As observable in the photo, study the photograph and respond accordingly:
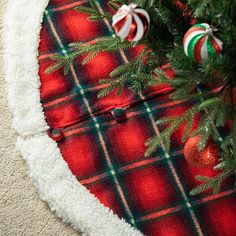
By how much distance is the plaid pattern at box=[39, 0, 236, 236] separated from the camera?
117 cm

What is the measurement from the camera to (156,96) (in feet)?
4.29

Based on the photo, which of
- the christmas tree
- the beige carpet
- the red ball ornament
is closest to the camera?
the christmas tree

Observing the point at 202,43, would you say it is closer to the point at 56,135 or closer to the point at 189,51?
the point at 189,51

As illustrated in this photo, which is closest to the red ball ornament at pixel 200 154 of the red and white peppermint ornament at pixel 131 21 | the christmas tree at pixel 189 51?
the christmas tree at pixel 189 51

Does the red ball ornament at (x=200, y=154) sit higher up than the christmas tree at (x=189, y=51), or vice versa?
the christmas tree at (x=189, y=51)

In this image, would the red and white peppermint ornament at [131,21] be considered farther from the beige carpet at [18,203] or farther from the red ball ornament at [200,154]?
the beige carpet at [18,203]

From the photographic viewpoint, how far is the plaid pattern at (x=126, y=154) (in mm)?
1174

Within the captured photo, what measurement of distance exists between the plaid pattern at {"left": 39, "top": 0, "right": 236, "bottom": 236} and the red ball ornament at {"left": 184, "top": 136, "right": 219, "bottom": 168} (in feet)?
0.28

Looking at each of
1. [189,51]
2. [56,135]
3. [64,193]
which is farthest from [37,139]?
[189,51]

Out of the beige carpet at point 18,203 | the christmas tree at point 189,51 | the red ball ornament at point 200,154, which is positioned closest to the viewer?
the christmas tree at point 189,51

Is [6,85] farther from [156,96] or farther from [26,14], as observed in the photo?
[156,96]

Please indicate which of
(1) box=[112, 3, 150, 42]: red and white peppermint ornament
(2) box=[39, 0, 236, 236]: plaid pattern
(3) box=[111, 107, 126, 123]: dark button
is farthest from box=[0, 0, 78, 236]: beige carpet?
(1) box=[112, 3, 150, 42]: red and white peppermint ornament

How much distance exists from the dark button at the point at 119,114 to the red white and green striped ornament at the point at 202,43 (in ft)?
1.62

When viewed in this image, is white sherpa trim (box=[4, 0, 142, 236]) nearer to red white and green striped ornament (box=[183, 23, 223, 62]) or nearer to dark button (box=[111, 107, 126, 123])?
dark button (box=[111, 107, 126, 123])
